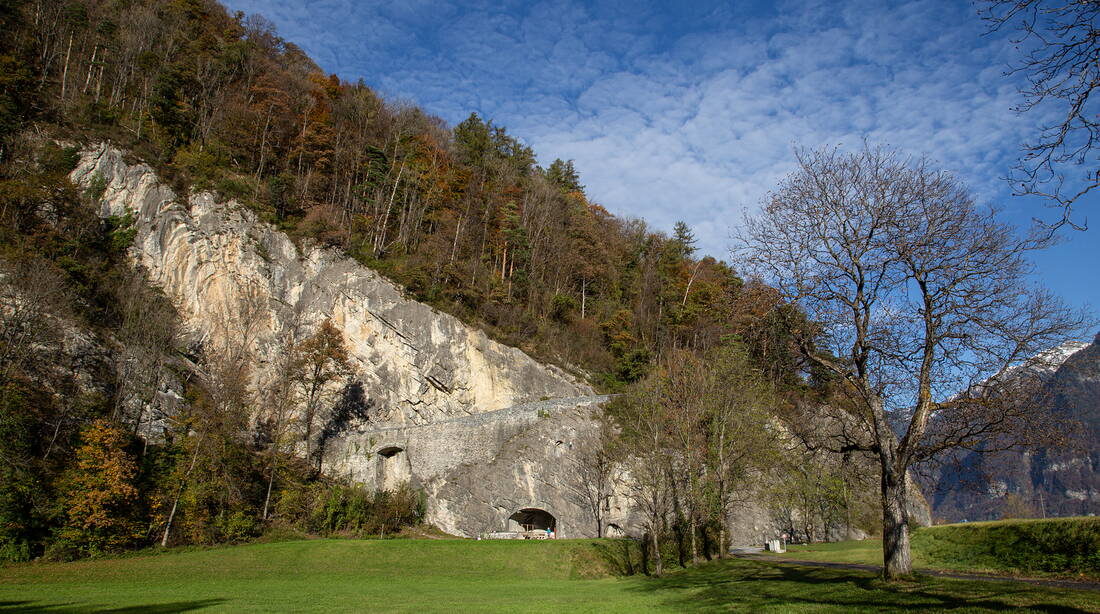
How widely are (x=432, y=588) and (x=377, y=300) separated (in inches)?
870

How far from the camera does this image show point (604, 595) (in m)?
14.5

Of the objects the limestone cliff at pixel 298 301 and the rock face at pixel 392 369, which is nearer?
the rock face at pixel 392 369

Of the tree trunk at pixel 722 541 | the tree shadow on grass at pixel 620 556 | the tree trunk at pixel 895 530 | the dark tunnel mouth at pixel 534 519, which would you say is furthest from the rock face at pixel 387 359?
the tree trunk at pixel 895 530

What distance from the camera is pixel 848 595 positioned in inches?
353

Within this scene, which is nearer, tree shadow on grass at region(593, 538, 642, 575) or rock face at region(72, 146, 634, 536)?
tree shadow on grass at region(593, 538, 642, 575)

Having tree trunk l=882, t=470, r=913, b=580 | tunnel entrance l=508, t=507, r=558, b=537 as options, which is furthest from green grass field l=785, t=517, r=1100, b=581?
tunnel entrance l=508, t=507, r=558, b=537

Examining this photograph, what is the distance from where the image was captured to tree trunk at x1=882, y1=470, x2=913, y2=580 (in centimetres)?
962

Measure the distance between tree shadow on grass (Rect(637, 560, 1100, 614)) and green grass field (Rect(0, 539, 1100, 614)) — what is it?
3 centimetres

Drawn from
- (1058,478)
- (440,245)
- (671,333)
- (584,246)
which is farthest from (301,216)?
(1058,478)

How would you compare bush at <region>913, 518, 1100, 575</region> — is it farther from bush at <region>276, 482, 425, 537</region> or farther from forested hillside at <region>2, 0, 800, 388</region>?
bush at <region>276, 482, 425, 537</region>

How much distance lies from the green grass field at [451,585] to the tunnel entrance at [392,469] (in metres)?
7.41

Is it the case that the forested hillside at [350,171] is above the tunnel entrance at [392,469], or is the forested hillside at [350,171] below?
above

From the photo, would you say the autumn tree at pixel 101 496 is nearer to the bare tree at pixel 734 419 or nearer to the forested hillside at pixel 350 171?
the forested hillside at pixel 350 171

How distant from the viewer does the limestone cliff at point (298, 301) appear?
33938 mm
